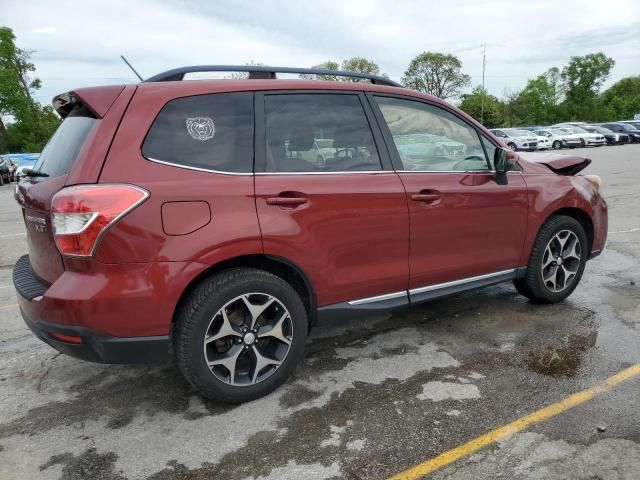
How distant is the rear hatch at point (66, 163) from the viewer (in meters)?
2.58

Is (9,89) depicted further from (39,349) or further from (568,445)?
(568,445)

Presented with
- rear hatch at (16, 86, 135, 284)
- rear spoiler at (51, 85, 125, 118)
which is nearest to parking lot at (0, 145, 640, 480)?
rear hatch at (16, 86, 135, 284)

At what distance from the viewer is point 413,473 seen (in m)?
2.32

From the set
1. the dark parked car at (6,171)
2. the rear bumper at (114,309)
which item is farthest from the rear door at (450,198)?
the dark parked car at (6,171)

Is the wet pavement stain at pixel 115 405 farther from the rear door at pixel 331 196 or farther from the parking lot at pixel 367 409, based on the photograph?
the rear door at pixel 331 196

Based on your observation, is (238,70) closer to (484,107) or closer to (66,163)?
(66,163)

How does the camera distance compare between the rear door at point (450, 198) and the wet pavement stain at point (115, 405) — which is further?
the rear door at point (450, 198)

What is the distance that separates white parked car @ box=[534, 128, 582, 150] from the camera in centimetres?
3156

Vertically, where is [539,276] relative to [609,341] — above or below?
above

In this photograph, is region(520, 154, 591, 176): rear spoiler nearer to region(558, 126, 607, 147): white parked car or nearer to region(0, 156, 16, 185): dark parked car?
region(0, 156, 16, 185): dark parked car

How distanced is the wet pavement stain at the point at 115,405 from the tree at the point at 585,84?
69330mm

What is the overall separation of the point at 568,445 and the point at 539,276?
1.93 m

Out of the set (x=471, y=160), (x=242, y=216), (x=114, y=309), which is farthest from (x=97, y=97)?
(x=471, y=160)

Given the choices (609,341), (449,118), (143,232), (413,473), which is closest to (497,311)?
(609,341)
